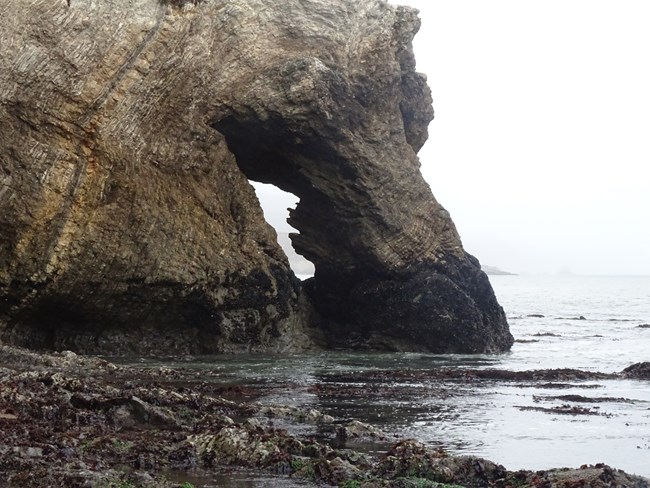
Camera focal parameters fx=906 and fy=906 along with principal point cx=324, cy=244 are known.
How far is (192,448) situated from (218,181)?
56.7 feet

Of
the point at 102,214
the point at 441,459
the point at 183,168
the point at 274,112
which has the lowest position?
the point at 441,459

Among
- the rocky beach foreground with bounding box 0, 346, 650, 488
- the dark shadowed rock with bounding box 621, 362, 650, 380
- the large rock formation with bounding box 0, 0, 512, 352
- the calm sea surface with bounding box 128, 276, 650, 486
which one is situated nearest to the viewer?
the rocky beach foreground with bounding box 0, 346, 650, 488

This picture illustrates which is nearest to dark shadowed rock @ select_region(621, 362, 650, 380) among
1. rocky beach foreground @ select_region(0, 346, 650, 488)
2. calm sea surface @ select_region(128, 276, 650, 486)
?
calm sea surface @ select_region(128, 276, 650, 486)

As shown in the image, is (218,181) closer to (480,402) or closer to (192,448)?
(480,402)

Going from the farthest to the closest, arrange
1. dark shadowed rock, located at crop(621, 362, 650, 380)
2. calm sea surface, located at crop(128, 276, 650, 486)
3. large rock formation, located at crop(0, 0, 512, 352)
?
dark shadowed rock, located at crop(621, 362, 650, 380) → large rock formation, located at crop(0, 0, 512, 352) → calm sea surface, located at crop(128, 276, 650, 486)

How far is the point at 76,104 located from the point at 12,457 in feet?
50.3

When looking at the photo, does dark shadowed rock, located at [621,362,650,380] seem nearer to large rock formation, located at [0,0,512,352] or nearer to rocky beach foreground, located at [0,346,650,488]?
large rock formation, located at [0,0,512,352]

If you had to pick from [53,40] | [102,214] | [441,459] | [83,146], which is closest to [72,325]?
[102,214]

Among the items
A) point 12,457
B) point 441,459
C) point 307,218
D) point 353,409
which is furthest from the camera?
point 307,218

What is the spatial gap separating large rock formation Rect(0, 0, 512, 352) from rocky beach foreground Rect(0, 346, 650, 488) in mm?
9507

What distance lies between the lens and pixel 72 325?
84.8ft

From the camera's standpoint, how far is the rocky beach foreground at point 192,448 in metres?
10.1

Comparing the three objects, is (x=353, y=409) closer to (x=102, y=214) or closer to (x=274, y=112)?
(x=102, y=214)

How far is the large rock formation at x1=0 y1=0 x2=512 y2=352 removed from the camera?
23719 mm
